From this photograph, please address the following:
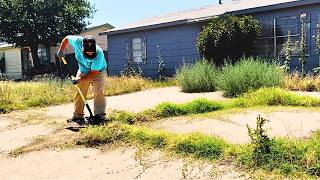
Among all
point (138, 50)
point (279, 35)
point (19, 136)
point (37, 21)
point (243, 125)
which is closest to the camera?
point (243, 125)

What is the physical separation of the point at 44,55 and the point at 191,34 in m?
19.1

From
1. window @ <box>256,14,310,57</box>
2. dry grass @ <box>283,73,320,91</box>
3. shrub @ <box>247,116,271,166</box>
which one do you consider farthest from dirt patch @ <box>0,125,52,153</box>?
window @ <box>256,14,310,57</box>

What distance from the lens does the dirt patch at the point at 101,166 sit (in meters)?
4.39

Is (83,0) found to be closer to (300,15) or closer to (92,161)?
(300,15)

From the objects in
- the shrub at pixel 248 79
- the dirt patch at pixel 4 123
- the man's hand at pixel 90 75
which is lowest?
the dirt patch at pixel 4 123

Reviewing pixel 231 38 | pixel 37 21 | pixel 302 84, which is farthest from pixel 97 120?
pixel 37 21

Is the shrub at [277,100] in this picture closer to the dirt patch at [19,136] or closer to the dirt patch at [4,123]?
the dirt patch at [19,136]

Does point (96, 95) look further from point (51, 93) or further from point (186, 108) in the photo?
point (51, 93)

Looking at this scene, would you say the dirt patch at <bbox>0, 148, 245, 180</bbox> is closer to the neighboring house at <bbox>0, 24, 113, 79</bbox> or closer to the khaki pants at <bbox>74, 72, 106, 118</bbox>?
the khaki pants at <bbox>74, 72, 106, 118</bbox>

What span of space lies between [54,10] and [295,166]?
92.5 feet

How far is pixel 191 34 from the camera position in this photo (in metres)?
17.9

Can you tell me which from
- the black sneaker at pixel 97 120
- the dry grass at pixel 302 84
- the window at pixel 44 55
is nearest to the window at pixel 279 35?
the dry grass at pixel 302 84

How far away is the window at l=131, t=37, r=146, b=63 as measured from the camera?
2033 cm

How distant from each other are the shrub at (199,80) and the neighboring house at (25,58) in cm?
1905
